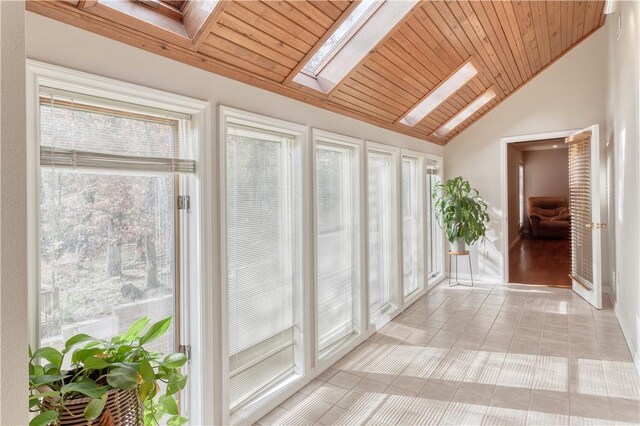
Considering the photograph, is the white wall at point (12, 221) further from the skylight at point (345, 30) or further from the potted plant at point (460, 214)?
the potted plant at point (460, 214)

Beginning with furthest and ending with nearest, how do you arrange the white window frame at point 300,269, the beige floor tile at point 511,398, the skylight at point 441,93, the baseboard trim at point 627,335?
the skylight at point 441,93, the baseboard trim at point 627,335, the beige floor tile at point 511,398, the white window frame at point 300,269

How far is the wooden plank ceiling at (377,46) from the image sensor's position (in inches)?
68.9

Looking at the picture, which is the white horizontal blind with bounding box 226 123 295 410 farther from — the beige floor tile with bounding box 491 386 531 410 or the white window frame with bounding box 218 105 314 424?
the beige floor tile with bounding box 491 386 531 410

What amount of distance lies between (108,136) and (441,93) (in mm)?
3775

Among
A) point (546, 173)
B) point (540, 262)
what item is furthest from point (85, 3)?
point (546, 173)

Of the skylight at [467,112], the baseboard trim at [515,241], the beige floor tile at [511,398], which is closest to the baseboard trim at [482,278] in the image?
the skylight at [467,112]

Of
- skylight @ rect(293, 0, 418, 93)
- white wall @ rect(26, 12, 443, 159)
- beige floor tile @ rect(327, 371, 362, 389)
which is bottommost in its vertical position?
beige floor tile @ rect(327, 371, 362, 389)

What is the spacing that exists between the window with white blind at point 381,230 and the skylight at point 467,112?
1.64 metres

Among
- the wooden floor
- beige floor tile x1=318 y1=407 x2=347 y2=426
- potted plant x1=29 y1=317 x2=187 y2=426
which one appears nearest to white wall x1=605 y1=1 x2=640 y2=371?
the wooden floor

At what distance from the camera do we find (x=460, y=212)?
5.29 meters

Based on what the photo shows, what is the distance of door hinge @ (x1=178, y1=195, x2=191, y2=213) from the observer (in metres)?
2.01

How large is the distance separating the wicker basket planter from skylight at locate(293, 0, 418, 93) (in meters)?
2.14

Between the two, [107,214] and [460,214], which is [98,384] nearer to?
[107,214]

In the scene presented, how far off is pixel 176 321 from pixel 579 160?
17.2 feet
